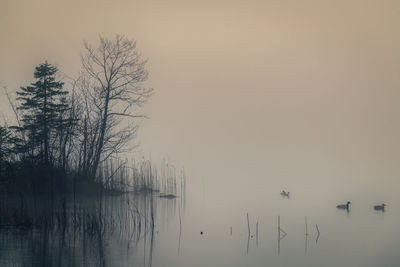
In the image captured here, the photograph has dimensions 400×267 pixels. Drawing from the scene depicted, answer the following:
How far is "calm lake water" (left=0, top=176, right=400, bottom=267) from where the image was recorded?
33.2 ft

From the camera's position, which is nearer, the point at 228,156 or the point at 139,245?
the point at 139,245

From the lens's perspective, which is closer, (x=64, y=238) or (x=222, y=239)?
(x=64, y=238)

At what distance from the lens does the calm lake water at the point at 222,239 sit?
10125mm

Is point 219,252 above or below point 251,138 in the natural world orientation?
below

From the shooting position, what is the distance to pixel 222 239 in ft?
40.9

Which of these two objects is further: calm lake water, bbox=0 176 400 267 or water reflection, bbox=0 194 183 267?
calm lake water, bbox=0 176 400 267

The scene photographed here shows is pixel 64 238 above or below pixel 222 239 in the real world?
above

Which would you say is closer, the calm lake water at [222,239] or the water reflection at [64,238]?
the water reflection at [64,238]

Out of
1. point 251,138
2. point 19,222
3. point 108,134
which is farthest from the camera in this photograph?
point 251,138

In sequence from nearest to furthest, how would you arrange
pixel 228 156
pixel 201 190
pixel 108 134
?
pixel 108 134
pixel 201 190
pixel 228 156

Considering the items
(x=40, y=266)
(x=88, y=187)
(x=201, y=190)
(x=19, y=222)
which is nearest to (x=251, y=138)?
(x=201, y=190)

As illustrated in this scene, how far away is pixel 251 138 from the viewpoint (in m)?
40.9

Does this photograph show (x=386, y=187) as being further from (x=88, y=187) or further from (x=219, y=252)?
(x=219, y=252)

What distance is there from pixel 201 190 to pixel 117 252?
563 inches
